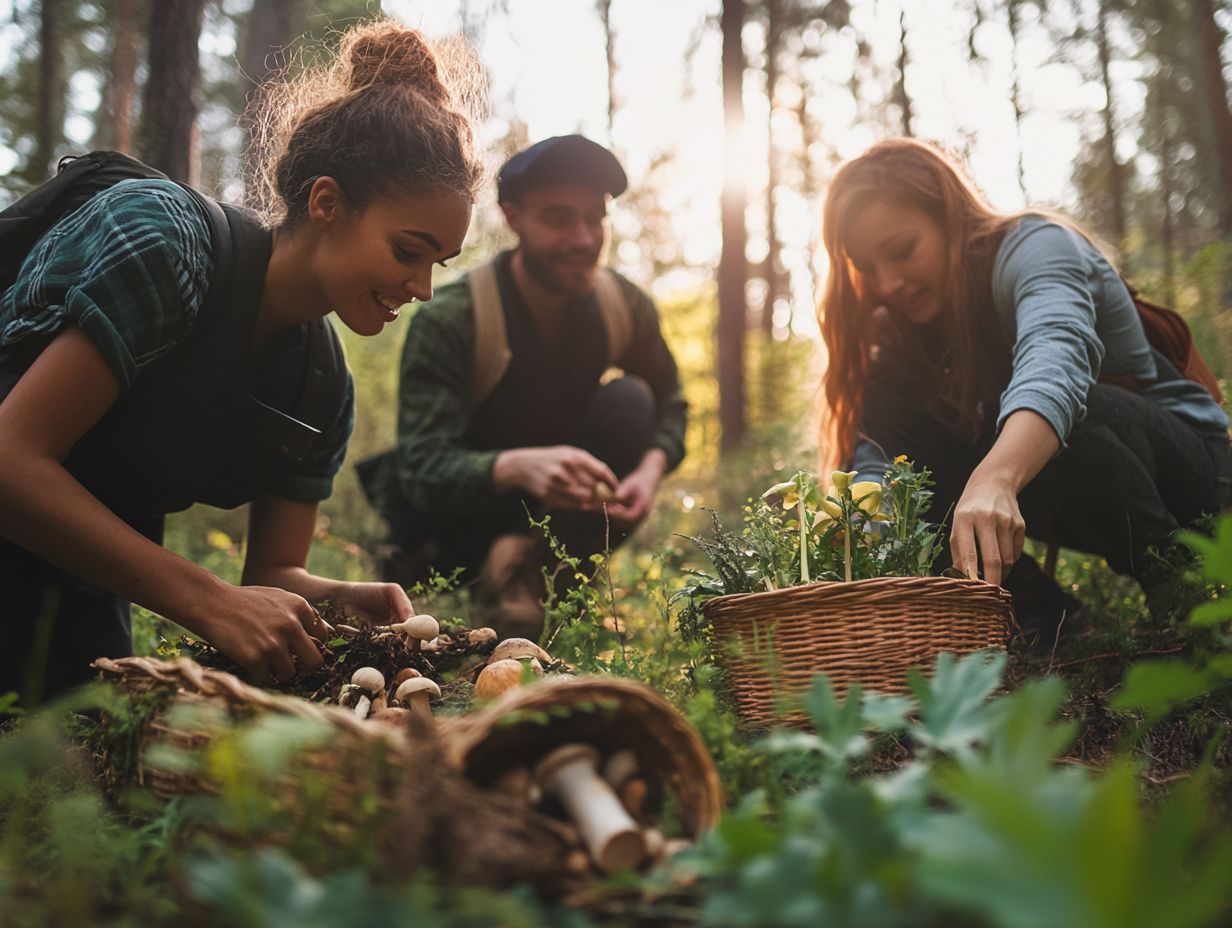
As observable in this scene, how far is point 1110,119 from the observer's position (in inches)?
512

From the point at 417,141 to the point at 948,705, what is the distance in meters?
1.75

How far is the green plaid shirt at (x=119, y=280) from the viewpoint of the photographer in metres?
1.83

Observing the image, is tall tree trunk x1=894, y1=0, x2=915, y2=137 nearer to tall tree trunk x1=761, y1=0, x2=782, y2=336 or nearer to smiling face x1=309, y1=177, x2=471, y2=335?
tall tree trunk x1=761, y1=0, x2=782, y2=336

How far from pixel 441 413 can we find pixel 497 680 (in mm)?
1975

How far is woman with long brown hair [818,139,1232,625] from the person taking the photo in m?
2.54

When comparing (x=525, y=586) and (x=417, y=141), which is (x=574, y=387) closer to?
(x=525, y=586)

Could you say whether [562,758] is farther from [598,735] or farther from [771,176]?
[771,176]

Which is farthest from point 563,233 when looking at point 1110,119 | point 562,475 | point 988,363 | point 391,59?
point 1110,119

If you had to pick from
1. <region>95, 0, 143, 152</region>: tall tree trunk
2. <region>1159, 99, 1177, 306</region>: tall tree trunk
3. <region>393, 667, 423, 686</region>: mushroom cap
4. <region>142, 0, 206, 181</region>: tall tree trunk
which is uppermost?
Result: <region>1159, 99, 1177, 306</region>: tall tree trunk

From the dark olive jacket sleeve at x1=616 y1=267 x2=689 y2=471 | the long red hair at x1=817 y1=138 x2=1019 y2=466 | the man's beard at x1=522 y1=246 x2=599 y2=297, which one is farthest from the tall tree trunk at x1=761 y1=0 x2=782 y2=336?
the long red hair at x1=817 y1=138 x2=1019 y2=466

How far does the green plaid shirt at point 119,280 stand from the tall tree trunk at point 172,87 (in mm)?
2620

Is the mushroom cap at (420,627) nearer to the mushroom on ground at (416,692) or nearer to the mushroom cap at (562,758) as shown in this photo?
the mushroom on ground at (416,692)

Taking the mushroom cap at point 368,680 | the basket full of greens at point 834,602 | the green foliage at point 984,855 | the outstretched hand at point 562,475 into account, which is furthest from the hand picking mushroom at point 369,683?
the outstretched hand at point 562,475

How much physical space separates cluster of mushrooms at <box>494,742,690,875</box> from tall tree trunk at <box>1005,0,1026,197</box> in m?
13.9
